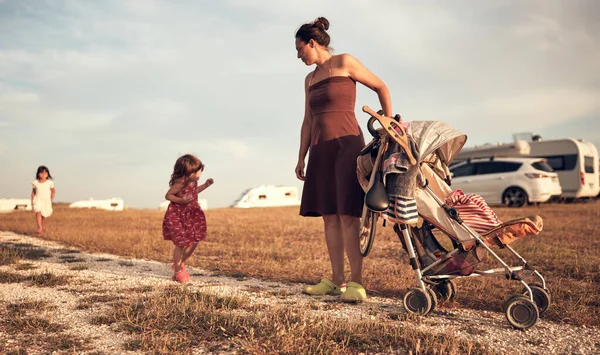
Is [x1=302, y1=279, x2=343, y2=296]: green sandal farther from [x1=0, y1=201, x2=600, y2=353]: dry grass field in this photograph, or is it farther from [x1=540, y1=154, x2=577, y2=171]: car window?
[x1=540, y1=154, x2=577, y2=171]: car window

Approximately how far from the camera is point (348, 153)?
426cm

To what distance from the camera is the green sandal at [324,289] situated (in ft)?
14.5

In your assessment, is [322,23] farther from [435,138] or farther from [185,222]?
[185,222]

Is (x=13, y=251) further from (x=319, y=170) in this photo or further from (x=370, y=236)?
(x=370, y=236)

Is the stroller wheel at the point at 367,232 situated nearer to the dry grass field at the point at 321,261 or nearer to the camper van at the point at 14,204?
the dry grass field at the point at 321,261

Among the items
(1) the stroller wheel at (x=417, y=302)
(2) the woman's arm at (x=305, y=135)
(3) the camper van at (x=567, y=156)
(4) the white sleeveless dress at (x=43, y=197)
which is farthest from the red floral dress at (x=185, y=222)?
(3) the camper van at (x=567, y=156)

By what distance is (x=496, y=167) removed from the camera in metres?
16.1

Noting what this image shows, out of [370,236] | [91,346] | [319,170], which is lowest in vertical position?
[91,346]

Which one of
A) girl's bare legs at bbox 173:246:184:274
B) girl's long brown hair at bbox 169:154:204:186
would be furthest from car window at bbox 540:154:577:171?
girl's bare legs at bbox 173:246:184:274

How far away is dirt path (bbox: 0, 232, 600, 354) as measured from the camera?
3086mm

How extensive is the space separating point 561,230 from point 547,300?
6.71 meters

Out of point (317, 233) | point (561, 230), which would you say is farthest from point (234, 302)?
point (561, 230)

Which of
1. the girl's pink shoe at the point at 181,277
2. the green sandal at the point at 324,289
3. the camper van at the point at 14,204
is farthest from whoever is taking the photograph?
the camper van at the point at 14,204

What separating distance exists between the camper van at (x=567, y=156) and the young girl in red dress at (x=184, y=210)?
14384 mm
